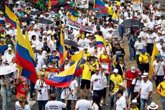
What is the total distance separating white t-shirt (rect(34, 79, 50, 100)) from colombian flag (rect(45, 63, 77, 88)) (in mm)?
264

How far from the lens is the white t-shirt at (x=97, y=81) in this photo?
672 inches

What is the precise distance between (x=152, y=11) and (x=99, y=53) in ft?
33.2

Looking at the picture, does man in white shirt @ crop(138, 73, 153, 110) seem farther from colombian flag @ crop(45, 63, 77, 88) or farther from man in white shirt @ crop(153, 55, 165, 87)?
man in white shirt @ crop(153, 55, 165, 87)

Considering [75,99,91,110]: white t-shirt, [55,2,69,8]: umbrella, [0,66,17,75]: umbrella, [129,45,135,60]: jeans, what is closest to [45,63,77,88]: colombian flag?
[0,66,17,75]: umbrella

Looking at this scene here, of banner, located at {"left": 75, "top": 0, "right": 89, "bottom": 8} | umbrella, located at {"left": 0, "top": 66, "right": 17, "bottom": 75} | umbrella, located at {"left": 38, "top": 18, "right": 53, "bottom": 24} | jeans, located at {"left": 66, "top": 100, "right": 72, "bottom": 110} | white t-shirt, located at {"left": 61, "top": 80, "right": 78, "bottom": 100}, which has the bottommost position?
jeans, located at {"left": 66, "top": 100, "right": 72, "bottom": 110}

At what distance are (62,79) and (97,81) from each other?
1.54 meters

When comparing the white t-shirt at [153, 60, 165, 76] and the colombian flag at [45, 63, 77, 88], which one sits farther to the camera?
the white t-shirt at [153, 60, 165, 76]

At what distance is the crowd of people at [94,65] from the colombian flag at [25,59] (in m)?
0.46

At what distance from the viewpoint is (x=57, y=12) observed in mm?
29625

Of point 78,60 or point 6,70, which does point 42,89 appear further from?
point 78,60

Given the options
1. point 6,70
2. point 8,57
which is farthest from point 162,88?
point 8,57

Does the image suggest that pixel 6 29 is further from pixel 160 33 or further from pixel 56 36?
pixel 160 33

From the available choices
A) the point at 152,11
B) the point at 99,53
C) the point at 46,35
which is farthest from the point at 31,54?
the point at 152,11

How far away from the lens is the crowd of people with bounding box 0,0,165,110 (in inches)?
641
